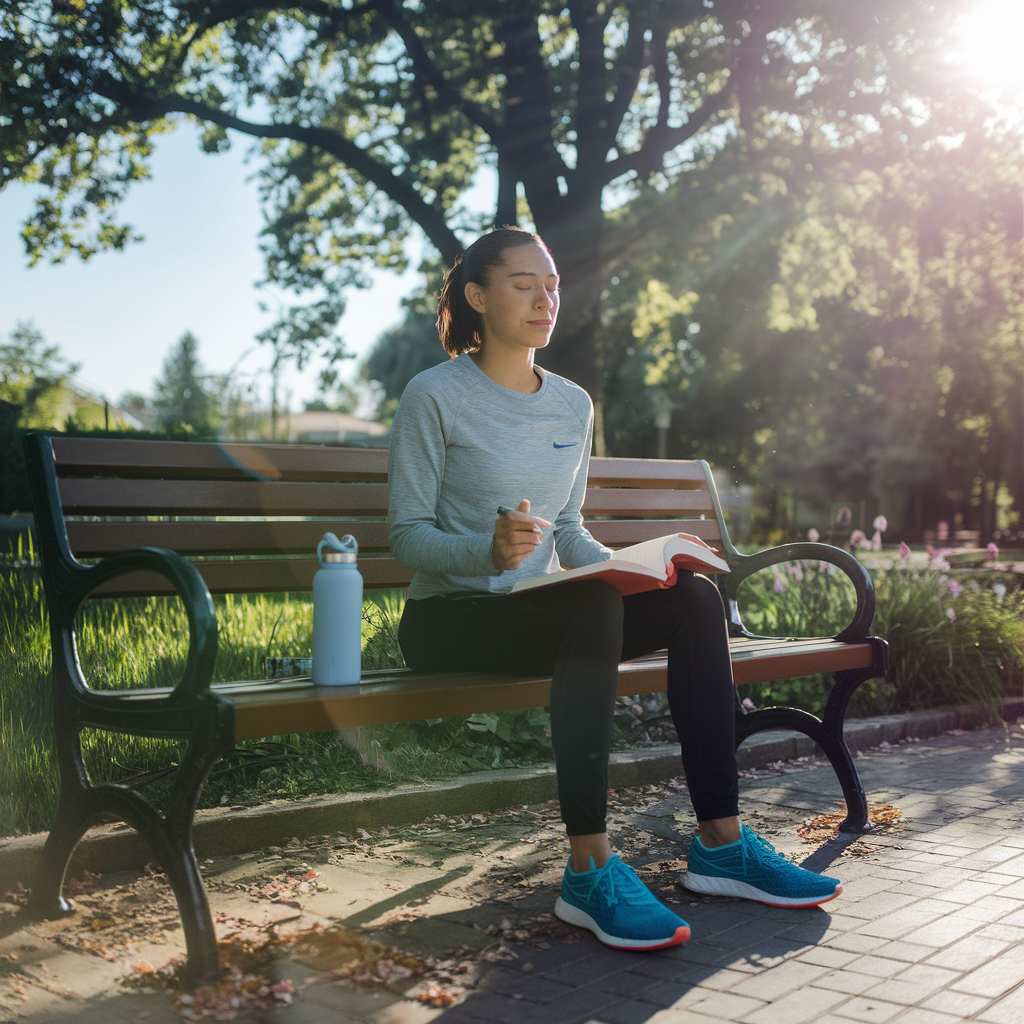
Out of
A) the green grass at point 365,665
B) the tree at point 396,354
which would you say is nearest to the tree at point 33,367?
the tree at point 396,354

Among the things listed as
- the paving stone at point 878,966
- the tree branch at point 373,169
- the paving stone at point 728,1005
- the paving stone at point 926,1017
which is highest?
the tree branch at point 373,169

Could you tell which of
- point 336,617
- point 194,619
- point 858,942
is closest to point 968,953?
point 858,942

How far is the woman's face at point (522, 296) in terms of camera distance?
120 inches

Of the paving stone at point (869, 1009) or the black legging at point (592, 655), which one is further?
the black legging at point (592, 655)

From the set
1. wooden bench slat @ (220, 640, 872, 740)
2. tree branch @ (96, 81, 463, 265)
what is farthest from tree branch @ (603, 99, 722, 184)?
wooden bench slat @ (220, 640, 872, 740)

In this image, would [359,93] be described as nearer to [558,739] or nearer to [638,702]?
[638,702]

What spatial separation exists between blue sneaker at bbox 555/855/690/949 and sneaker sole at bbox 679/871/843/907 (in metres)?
0.38

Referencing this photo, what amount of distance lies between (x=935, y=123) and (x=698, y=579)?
11809mm

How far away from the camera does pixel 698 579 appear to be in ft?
9.24

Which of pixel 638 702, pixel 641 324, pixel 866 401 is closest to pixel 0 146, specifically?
pixel 638 702

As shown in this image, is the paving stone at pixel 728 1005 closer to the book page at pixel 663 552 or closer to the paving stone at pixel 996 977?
the paving stone at pixel 996 977

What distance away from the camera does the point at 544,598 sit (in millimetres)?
2646

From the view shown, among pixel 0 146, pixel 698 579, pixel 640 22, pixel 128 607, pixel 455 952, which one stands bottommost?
pixel 455 952

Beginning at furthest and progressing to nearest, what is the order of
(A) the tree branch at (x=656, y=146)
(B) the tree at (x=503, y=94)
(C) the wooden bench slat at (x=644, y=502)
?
(A) the tree branch at (x=656, y=146) < (B) the tree at (x=503, y=94) < (C) the wooden bench slat at (x=644, y=502)
